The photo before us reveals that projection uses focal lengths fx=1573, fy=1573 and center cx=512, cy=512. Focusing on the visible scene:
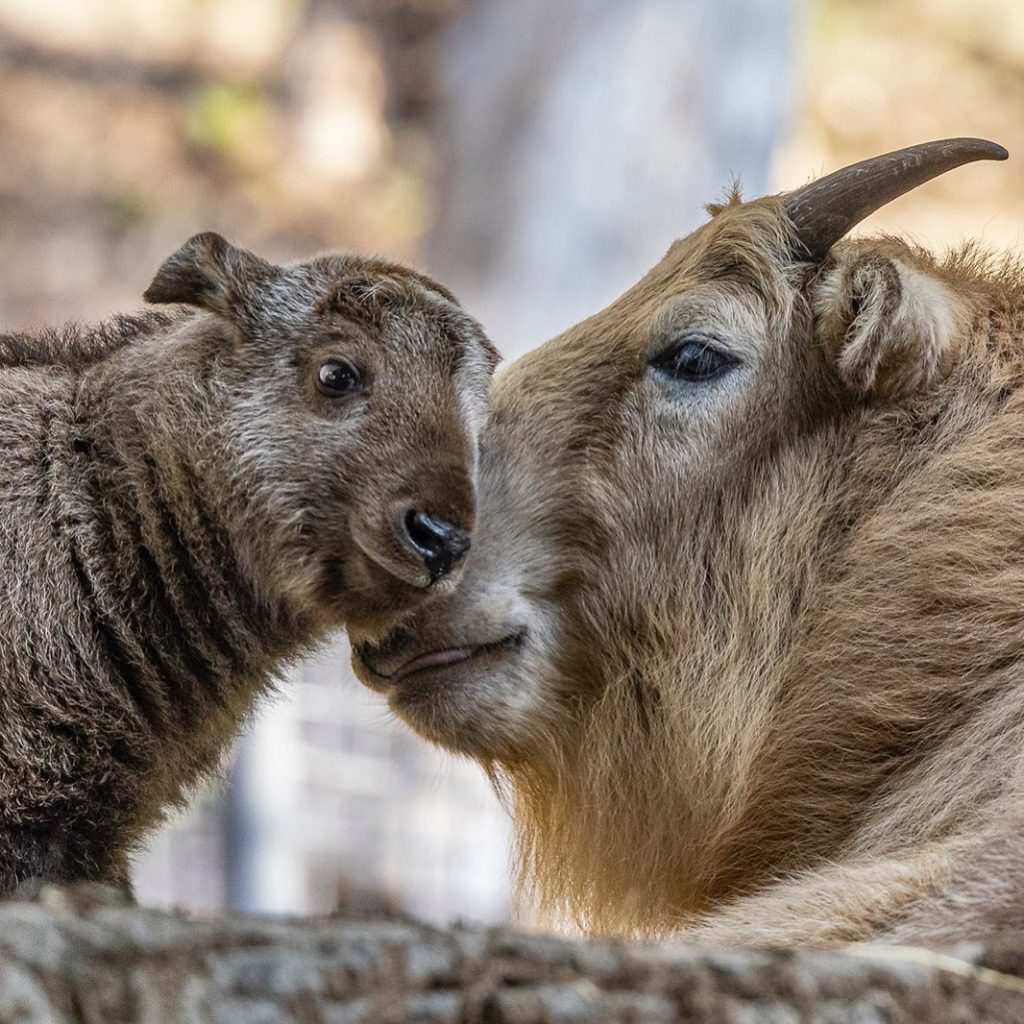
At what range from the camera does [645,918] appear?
333 cm

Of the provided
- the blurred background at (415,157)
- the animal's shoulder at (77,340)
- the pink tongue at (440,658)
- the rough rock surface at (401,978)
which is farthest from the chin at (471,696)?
the rough rock surface at (401,978)

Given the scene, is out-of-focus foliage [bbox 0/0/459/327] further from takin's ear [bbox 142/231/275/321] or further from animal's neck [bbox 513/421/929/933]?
animal's neck [bbox 513/421/929/933]

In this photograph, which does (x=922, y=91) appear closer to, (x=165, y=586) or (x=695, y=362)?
(x=695, y=362)

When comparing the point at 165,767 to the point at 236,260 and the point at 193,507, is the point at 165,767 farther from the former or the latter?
the point at 236,260

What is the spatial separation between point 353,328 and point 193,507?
0.52 meters

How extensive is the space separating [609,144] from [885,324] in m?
5.88

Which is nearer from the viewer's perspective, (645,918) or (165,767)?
(165,767)

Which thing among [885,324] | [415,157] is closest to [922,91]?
[415,157]

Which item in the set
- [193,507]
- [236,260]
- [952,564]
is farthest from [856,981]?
[236,260]

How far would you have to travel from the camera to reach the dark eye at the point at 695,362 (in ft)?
10.8

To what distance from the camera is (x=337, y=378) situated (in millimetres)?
3379

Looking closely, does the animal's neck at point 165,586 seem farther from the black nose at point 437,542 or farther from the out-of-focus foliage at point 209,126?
the out-of-focus foliage at point 209,126

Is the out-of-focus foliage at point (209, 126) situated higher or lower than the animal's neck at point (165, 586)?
higher

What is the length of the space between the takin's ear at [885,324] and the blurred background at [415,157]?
1404 millimetres
